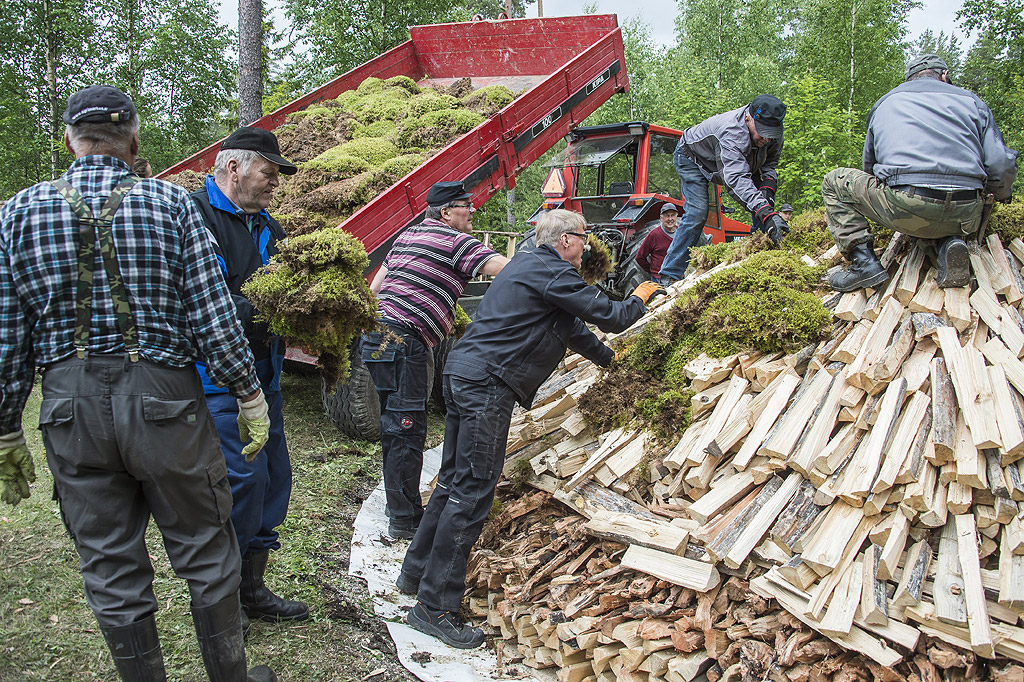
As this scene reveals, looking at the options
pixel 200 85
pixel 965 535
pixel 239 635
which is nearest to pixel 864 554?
pixel 965 535

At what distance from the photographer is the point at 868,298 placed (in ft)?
13.1

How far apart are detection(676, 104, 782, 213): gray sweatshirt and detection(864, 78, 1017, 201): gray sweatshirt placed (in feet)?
4.39

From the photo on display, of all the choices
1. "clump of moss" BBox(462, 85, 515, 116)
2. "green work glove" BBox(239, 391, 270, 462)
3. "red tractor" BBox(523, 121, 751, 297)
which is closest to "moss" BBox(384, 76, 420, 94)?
"clump of moss" BBox(462, 85, 515, 116)

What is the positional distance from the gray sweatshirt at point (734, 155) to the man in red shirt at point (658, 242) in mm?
A: 1712

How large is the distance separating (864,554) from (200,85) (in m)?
19.7

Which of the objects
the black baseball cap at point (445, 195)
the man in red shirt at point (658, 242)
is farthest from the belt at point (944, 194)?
the man in red shirt at point (658, 242)

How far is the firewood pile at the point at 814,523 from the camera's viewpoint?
2.69 meters

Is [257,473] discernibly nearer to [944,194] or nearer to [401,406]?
[401,406]

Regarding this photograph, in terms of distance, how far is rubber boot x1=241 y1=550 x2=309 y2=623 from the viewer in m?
3.39

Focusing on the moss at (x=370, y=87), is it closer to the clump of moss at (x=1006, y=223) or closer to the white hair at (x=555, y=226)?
the white hair at (x=555, y=226)

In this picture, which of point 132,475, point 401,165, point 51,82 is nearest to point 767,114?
point 401,165

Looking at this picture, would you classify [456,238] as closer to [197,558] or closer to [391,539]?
[391,539]

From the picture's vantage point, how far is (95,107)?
228cm

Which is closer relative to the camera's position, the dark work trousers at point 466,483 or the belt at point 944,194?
the dark work trousers at point 466,483
